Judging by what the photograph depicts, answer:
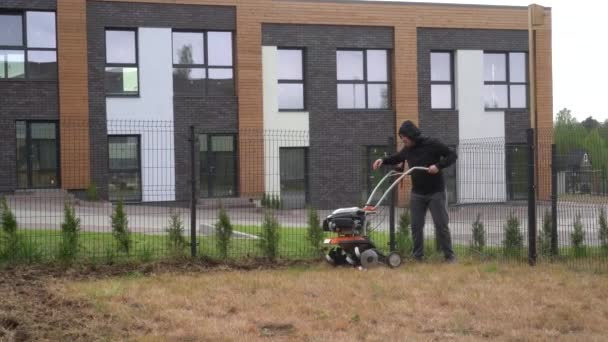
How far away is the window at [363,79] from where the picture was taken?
26797 mm

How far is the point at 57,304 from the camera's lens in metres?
7.50

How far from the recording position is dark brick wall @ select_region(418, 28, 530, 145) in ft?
90.6

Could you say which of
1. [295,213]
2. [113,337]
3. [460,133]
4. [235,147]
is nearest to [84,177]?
[235,147]

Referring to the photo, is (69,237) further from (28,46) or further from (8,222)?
(28,46)

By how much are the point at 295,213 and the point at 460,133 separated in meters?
15.6

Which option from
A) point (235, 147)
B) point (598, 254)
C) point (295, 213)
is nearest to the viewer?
point (598, 254)

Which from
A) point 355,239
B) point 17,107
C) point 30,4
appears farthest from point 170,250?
point 30,4

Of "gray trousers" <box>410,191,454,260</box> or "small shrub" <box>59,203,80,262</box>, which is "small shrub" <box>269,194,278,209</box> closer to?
"gray trousers" <box>410,191,454,260</box>

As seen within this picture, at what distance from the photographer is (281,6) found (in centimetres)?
2581

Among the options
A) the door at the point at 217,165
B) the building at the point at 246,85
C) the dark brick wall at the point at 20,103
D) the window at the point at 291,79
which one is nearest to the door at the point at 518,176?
the building at the point at 246,85

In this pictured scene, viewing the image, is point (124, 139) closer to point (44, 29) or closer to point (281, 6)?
point (44, 29)

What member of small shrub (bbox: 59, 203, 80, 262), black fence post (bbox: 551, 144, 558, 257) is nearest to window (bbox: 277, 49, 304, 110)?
black fence post (bbox: 551, 144, 558, 257)

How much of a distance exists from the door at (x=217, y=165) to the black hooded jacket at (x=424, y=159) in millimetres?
10876

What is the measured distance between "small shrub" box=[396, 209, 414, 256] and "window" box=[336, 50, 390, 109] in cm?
1501
